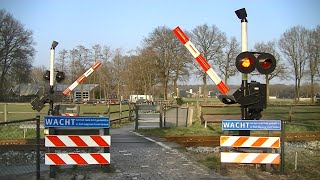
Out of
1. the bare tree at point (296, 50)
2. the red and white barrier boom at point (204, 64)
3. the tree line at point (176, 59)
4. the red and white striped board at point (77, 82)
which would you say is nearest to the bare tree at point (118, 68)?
the tree line at point (176, 59)

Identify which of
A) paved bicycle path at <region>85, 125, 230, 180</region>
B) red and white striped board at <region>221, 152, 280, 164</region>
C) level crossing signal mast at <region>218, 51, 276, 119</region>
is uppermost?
level crossing signal mast at <region>218, 51, 276, 119</region>

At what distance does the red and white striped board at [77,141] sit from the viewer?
7.57m

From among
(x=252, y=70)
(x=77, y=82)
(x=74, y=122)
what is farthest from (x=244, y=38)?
(x=77, y=82)

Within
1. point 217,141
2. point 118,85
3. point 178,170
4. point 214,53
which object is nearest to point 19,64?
point 118,85

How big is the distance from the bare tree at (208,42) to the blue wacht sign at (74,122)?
53.1 m

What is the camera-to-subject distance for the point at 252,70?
7898 millimetres

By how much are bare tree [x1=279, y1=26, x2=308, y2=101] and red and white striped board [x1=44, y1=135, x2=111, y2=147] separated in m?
59.0

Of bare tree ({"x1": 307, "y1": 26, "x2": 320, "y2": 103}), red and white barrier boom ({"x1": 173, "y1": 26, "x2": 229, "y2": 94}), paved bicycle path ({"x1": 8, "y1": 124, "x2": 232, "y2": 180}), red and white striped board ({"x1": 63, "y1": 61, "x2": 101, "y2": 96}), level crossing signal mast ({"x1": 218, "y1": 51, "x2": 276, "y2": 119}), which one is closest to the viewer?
paved bicycle path ({"x1": 8, "y1": 124, "x2": 232, "y2": 180})

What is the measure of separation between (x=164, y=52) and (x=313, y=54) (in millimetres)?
23694

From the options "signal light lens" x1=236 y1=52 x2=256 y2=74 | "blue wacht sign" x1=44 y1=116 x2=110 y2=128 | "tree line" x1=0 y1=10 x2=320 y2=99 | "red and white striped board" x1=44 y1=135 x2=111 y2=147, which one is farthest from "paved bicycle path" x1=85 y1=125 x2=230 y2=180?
"tree line" x1=0 y1=10 x2=320 y2=99

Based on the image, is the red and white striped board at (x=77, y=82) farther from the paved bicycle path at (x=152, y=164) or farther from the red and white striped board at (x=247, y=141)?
the red and white striped board at (x=247, y=141)

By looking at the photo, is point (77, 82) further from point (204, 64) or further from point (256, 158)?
point (256, 158)

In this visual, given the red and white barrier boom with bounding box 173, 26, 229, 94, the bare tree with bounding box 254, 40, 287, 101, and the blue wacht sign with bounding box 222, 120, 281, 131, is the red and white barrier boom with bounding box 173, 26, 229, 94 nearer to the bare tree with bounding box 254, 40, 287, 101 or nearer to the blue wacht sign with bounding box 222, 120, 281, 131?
the blue wacht sign with bounding box 222, 120, 281, 131

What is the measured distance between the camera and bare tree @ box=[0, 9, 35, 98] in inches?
2591
